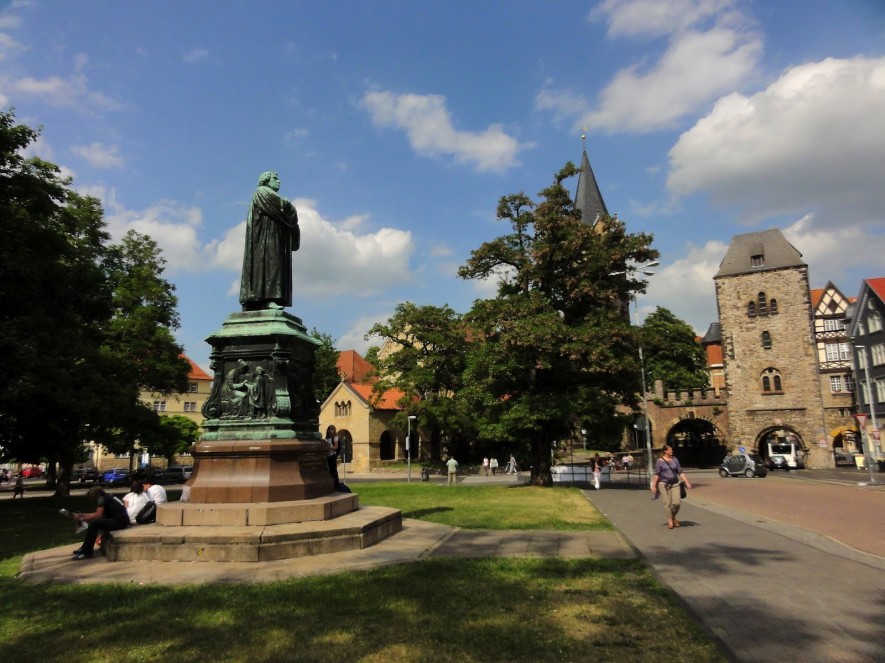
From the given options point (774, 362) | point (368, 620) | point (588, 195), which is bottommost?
point (368, 620)

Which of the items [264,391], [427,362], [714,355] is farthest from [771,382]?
[264,391]

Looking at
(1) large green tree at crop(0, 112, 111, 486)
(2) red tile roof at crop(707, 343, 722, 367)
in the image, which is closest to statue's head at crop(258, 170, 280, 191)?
(1) large green tree at crop(0, 112, 111, 486)

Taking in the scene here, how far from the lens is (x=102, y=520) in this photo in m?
7.90

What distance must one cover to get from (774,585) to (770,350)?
47.0 m

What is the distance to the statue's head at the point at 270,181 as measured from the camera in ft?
34.7

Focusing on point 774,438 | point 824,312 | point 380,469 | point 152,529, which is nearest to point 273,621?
point 152,529

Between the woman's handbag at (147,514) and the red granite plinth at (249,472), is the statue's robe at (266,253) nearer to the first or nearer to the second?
the red granite plinth at (249,472)

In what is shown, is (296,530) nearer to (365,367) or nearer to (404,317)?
(404,317)

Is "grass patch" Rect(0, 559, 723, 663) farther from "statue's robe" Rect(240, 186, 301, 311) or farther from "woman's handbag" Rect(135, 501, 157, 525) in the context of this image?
"statue's robe" Rect(240, 186, 301, 311)

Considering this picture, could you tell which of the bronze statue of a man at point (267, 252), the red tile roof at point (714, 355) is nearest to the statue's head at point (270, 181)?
the bronze statue of a man at point (267, 252)

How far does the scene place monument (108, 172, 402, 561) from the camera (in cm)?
753

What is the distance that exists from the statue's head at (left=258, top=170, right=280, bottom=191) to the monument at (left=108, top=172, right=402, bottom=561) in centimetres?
2

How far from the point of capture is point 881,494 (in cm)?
2077

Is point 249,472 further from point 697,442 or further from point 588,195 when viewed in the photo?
point 588,195
